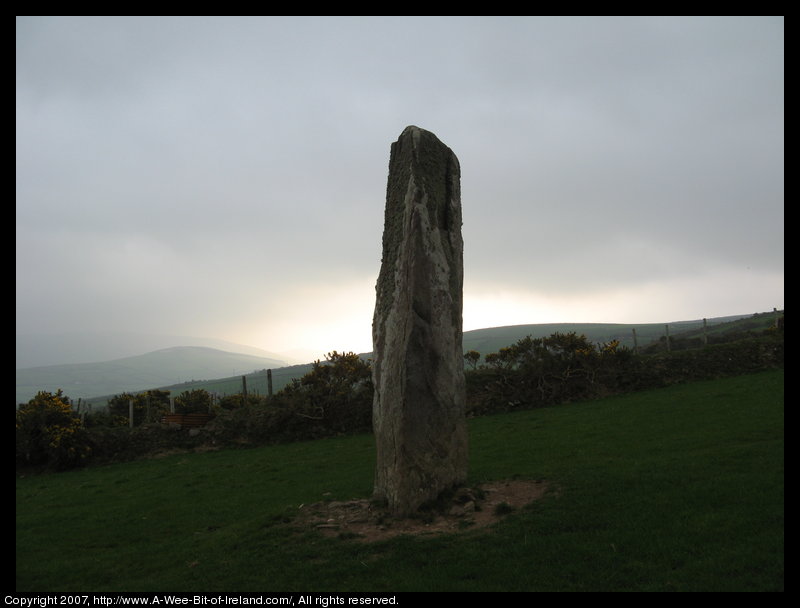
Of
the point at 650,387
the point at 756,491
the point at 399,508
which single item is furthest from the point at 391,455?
the point at 650,387

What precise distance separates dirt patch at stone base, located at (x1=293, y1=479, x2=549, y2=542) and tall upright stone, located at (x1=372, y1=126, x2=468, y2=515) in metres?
0.25

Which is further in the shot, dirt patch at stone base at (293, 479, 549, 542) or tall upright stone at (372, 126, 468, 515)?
tall upright stone at (372, 126, 468, 515)

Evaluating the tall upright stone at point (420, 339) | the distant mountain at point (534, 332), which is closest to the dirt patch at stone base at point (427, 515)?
the tall upright stone at point (420, 339)

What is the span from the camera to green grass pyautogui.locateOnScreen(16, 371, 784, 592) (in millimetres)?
6086

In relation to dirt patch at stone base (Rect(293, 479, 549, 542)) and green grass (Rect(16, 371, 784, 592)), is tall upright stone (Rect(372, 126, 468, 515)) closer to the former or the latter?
dirt patch at stone base (Rect(293, 479, 549, 542))

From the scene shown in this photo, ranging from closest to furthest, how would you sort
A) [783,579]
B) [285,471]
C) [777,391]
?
[783,579], [285,471], [777,391]

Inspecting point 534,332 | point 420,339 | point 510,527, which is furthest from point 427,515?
point 534,332

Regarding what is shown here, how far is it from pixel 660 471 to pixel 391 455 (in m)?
4.89

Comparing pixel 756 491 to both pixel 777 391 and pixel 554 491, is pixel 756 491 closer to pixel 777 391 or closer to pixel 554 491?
pixel 554 491

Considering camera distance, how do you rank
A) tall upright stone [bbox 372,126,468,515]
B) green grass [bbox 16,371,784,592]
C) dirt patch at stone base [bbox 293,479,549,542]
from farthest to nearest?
tall upright stone [bbox 372,126,468,515], dirt patch at stone base [bbox 293,479,549,542], green grass [bbox 16,371,784,592]

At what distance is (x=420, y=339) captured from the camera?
884 centimetres

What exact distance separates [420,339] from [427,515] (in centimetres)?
→ 281

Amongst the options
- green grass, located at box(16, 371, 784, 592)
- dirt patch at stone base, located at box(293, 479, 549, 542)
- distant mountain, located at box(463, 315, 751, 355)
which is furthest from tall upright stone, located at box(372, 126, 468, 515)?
distant mountain, located at box(463, 315, 751, 355)
